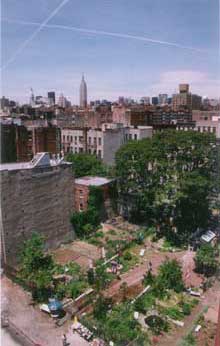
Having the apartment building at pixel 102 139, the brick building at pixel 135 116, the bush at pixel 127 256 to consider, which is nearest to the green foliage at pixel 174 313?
the bush at pixel 127 256

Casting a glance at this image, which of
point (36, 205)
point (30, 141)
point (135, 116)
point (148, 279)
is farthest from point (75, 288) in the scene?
point (135, 116)

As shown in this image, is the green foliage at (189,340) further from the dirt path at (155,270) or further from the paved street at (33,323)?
the dirt path at (155,270)

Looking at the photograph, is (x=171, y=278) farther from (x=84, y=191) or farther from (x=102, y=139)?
(x=102, y=139)

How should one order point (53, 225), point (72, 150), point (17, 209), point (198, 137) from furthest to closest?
point (72, 150) → point (198, 137) → point (53, 225) → point (17, 209)

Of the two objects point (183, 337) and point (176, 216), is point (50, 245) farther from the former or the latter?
point (183, 337)

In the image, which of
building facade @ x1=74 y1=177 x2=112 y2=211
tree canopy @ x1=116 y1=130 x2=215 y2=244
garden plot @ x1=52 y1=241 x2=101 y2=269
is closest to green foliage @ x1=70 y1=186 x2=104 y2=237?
building facade @ x1=74 y1=177 x2=112 y2=211

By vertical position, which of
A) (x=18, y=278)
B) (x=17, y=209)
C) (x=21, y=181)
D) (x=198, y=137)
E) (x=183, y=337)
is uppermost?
(x=198, y=137)

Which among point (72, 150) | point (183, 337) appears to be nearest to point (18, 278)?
point (183, 337)
